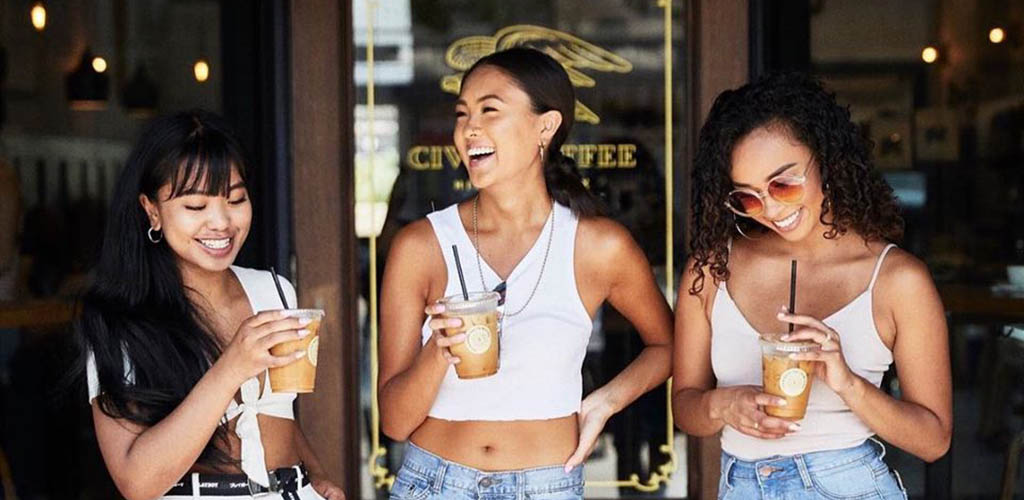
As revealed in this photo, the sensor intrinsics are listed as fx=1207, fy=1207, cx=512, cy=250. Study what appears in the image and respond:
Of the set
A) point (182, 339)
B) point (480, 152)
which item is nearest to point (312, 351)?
point (182, 339)

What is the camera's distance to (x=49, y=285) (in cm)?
473

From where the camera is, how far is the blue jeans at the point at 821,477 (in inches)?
94.9

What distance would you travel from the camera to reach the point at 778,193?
2.43m

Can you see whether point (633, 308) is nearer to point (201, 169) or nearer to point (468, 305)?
point (468, 305)

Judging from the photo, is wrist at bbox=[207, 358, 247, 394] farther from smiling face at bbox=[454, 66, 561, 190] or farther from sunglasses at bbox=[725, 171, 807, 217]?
sunglasses at bbox=[725, 171, 807, 217]

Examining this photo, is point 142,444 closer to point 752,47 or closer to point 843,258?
point 843,258

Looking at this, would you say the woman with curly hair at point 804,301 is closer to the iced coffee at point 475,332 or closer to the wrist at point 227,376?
the iced coffee at point 475,332


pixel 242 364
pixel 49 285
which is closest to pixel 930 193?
pixel 242 364

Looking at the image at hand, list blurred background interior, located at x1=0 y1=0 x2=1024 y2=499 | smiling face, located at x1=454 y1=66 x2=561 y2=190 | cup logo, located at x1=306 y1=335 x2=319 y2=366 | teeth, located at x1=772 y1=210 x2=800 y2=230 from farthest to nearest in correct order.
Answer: blurred background interior, located at x1=0 y1=0 x2=1024 y2=499
smiling face, located at x1=454 y1=66 x2=561 y2=190
teeth, located at x1=772 y1=210 x2=800 y2=230
cup logo, located at x1=306 y1=335 x2=319 y2=366

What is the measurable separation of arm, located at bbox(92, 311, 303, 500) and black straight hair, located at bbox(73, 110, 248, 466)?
94mm

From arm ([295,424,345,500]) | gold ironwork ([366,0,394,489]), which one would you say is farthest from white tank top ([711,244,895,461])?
gold ironwork ([366,0,394,489])

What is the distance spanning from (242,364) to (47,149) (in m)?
2.95

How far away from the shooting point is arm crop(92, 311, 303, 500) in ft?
7.30

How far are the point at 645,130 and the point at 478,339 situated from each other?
1971 mm
